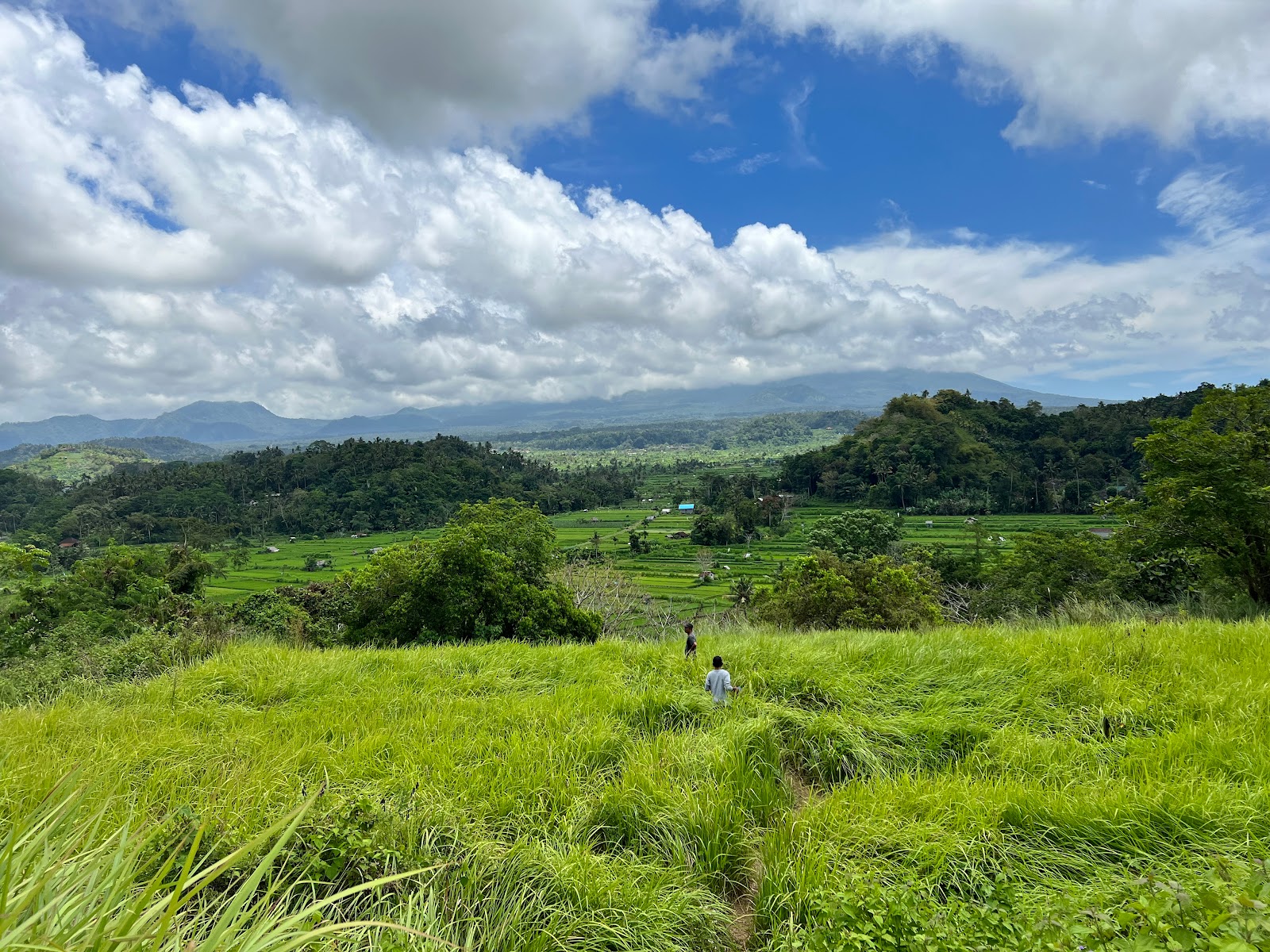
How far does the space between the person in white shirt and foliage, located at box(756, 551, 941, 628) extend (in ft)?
36.1

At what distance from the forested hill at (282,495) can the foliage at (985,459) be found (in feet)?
152

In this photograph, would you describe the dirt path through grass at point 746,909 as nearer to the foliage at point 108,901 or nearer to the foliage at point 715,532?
the foliage at point 108,901

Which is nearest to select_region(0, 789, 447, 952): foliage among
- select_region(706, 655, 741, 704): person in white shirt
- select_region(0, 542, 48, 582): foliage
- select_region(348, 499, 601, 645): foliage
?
select_region(706, 655, 741, 704): person in white shirt

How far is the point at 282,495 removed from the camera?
9594 cm

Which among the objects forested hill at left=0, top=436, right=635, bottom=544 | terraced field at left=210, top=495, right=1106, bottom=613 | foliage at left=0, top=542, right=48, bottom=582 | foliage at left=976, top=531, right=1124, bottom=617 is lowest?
terraced field at left=210, top=495, right=1106, bottom=613

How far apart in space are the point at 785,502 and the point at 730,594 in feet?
154

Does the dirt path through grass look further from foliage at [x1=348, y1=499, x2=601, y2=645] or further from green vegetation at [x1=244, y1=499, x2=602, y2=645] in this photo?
foliage at [x1=348, y1=499, x2=601, y2=645]

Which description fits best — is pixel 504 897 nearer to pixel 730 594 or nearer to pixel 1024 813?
pixel 1024 813

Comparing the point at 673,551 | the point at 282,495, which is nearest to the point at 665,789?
the point at 673,551

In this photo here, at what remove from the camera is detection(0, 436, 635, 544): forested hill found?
7400 centimetres

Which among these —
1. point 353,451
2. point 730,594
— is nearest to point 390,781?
point 730,594

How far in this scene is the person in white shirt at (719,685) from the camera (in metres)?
5.00

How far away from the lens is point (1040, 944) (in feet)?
6.88

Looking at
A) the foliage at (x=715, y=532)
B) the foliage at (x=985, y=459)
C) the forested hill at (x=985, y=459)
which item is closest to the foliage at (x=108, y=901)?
the foliage at (x=715, y=532)
